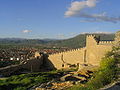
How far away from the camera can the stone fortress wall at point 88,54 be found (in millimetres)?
28980

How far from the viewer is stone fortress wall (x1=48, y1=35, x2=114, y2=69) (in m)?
29.0

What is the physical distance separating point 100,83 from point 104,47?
52.7 ft

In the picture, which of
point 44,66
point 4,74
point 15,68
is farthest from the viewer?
point 44,66

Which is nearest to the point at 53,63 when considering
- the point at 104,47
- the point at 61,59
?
the point at 61,59

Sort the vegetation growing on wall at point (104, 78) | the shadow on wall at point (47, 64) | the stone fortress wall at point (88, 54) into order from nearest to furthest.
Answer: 1. the vegetation growing on wall at point (104, 78)
2. the stone fortress wall at point (88, 54)
3. the shadow on wall at point (47, 64)

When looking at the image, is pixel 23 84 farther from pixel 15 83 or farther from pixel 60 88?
Result: pixel 60 88

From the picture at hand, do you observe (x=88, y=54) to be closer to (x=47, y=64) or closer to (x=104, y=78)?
(x=47, y=64)

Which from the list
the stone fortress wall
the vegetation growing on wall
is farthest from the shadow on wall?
the vegetation growing on wall

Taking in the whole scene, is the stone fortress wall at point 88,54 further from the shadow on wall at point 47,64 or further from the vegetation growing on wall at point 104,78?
the vegetation growing on wall at point 104,78

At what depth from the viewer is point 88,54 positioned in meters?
30.6

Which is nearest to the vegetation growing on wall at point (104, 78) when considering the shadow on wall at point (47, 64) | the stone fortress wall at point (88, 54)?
the stone fortress wall at point (88, 54)

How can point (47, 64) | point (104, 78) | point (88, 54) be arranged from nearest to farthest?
point (104, 78) < point (88, 54) < point (47, 64)

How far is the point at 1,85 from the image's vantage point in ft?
65.7

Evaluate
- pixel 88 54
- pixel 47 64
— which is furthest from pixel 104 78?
pixel 47 64
